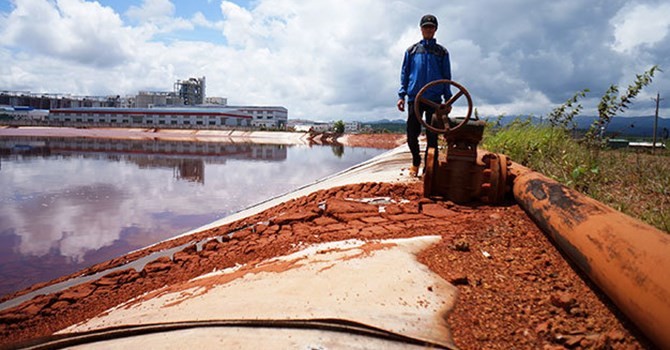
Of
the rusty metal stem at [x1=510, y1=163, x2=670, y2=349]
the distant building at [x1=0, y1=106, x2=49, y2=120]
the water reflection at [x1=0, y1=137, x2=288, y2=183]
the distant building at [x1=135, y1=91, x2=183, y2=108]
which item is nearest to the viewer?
the rusty metal stem at [x1=510, y1=163, x2=670, y2=349]

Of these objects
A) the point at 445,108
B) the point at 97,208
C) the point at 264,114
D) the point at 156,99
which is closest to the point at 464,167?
the point at 445,108

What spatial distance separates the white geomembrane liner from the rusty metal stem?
1.90ft

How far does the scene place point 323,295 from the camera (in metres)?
1.64

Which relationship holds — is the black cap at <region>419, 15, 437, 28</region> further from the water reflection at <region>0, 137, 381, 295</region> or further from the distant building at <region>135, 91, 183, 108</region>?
the distant building at <region>135, 91, 183, 108</region>

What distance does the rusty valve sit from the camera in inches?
126

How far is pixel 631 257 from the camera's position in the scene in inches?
52.1

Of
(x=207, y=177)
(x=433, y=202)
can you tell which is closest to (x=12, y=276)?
(x=433, y=202)

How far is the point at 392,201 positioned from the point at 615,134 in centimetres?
312

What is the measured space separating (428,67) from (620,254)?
332 cm

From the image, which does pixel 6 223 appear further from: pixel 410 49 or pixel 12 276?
pixel 410 49

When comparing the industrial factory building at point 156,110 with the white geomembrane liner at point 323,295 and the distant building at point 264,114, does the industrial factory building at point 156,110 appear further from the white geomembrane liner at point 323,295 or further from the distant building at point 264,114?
the white geomembrane liner at point 323,295

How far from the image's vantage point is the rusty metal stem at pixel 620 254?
1.14m

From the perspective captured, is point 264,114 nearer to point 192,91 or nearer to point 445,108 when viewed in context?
point 192,91

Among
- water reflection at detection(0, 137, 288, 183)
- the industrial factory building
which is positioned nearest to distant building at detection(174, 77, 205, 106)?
the industrial factory building
